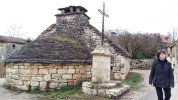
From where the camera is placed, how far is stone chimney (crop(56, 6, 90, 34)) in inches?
639

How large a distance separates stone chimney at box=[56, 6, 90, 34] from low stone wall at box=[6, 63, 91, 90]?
4365 millimetres

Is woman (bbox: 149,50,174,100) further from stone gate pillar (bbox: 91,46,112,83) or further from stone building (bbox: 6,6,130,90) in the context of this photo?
stone building (bbox: 6,6,130,90)

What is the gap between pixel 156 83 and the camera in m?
7.35

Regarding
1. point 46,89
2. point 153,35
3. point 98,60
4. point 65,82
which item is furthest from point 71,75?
point 153,35

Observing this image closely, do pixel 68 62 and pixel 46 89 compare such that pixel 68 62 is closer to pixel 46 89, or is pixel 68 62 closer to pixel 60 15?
pixel 46 89

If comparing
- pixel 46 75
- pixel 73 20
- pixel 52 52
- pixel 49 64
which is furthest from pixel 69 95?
pixel 73 20

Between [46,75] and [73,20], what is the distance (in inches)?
213

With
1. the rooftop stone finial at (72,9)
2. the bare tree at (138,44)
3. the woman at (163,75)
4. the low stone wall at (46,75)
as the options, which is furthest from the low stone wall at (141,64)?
the woman at (163,75)

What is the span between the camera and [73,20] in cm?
1634

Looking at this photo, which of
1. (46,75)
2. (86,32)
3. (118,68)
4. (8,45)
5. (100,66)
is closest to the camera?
(100,66)

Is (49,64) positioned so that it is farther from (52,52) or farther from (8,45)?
(8,45)

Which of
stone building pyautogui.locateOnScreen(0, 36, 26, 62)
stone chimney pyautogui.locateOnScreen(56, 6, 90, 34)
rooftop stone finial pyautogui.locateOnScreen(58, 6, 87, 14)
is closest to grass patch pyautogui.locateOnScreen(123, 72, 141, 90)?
stone chimney pyautogui.locateOnScreen(56, 6, 90, 34)

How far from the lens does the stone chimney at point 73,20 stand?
639 inches

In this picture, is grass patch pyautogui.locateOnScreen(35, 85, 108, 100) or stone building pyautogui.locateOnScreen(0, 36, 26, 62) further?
stone building pyautogui.locateOnScreen(0, 36, 26, 62)
